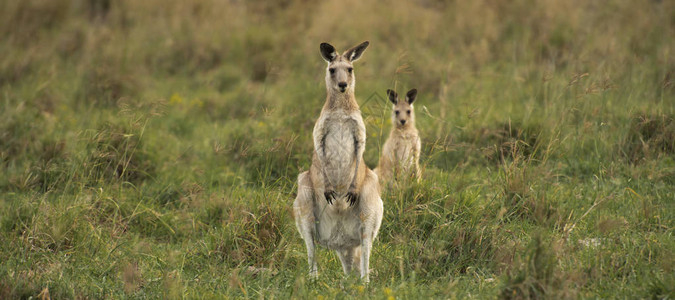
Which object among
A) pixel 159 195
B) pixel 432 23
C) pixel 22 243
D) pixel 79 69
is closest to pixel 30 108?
pixel 79 69

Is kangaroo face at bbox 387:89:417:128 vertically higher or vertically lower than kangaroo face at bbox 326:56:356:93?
lower

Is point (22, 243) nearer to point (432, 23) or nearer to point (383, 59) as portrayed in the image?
point (383, 59)

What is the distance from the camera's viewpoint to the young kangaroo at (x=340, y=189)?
15.4 feet

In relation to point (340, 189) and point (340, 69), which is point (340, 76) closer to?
point (340, 69)

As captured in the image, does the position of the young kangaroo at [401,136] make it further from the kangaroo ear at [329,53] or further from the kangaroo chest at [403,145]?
the kangaroo ear at [329,53]

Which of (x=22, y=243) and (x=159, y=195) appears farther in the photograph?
(x=159, y=195)

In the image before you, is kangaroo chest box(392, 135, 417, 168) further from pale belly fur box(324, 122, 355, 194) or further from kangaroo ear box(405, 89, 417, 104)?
pale belly fur box(324, 122, 355, 194)

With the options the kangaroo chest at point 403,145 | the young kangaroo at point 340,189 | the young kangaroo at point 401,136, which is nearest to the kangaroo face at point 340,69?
the young kangaroo at point 340,189

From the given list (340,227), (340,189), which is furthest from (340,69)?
(340,227)

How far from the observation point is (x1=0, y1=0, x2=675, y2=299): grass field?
15.0 feet

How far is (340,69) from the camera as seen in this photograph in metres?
4.85

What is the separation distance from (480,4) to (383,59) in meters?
2.79

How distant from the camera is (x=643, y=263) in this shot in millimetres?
4387

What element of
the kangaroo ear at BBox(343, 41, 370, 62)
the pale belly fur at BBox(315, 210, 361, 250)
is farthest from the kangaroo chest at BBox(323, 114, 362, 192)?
the kangaroo ear at BBox(343, 41, 370, 62)
